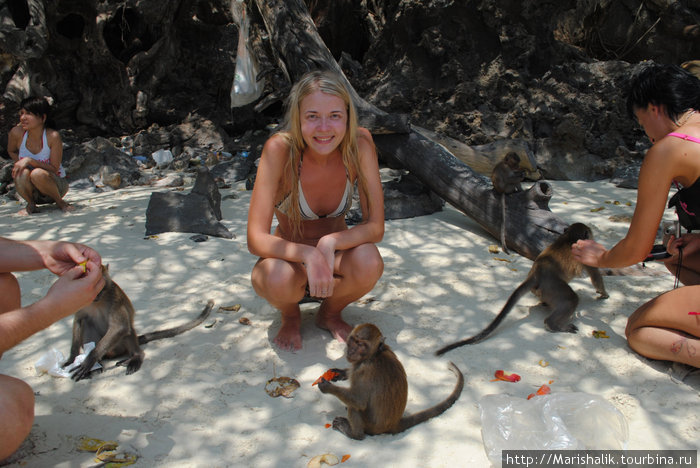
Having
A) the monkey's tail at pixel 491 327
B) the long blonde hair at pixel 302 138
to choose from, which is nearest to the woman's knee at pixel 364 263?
the long blonde hair at pixel 302 138

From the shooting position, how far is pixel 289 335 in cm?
339

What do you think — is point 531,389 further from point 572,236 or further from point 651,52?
point 651,52

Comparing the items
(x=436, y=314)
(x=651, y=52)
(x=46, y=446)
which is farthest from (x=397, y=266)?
(x=651, y=52)

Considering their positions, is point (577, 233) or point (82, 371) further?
point (577, 233)

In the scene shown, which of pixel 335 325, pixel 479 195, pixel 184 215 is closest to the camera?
pixel 335 325

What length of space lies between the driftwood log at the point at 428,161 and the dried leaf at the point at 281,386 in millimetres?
2758

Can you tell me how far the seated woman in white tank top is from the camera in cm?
669

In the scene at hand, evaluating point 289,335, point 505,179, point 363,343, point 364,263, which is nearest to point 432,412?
point 363,343

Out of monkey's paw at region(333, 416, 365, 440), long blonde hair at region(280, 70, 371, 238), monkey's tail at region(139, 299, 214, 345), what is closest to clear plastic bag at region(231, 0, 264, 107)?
long blonde hair at region(280, 70, 371, 238)

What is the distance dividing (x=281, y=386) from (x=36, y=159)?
18.9 feet

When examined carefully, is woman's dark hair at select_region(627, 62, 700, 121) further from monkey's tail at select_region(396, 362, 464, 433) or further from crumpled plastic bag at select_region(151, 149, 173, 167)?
crumpled plastic bag at select_region(151, 149, 173, 167)

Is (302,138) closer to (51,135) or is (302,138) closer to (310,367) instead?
(310,367)

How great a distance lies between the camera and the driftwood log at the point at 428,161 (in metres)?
5.01

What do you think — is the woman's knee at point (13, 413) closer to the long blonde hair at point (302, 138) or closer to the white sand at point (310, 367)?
the white sand at point (310, 367)
